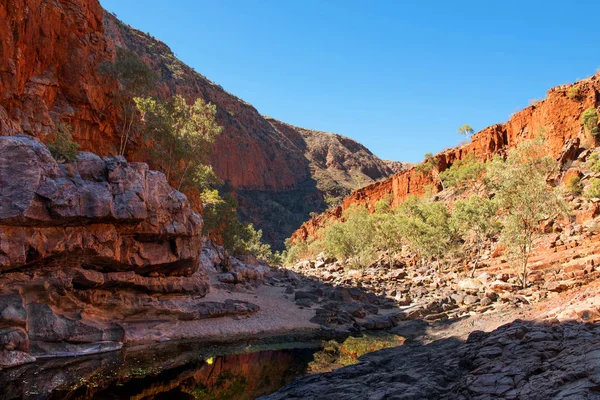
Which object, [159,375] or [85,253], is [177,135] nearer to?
[85,253]

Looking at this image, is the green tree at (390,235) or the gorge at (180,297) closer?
the gorge at (180,297)

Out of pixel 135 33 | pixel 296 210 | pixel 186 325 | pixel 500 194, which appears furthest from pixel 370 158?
pixel 186 325

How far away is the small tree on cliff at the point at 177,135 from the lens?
2961 cm

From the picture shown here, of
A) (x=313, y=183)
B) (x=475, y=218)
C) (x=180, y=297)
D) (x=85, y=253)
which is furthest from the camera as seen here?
(x=313, y=183)

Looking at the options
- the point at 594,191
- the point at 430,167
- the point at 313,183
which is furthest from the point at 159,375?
the point at 313,183

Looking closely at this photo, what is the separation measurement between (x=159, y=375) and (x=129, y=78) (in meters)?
20.6

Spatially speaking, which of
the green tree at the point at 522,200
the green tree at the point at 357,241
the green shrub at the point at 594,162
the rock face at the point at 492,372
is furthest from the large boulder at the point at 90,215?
the green shrub at the point at 594,162

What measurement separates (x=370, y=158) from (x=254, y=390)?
541ft

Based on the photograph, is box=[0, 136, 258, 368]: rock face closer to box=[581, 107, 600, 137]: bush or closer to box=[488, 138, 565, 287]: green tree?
box=[488, 138, 565, 287]: green tree

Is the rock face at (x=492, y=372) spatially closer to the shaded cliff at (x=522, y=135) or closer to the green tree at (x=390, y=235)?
the green tree at (x=390, y=235)

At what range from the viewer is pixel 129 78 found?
26.6 meters

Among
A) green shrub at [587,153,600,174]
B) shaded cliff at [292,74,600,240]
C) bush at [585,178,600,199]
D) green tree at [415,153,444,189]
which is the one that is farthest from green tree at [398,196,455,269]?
green tree at [415,153,444,189]

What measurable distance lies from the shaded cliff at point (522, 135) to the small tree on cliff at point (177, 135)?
128 ft

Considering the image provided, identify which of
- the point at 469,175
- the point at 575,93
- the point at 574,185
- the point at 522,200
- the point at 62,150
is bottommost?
the point at 522,200
